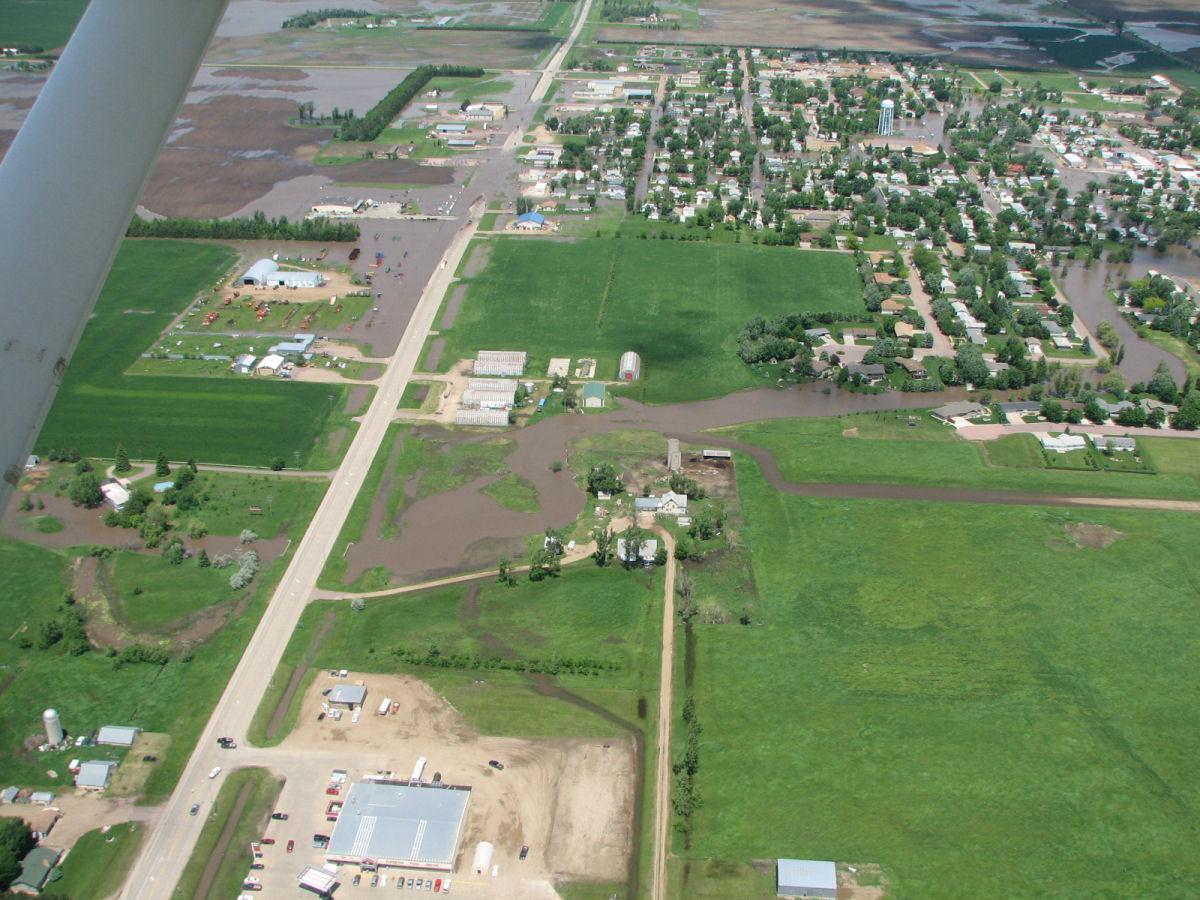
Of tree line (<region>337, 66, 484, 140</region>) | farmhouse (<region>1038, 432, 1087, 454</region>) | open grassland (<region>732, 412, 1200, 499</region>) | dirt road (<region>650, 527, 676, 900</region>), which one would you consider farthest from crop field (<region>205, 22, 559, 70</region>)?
dirt road (<region>650, 527, 676, 900</region>)

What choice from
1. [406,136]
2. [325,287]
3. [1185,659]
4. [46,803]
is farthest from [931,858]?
[406,136]

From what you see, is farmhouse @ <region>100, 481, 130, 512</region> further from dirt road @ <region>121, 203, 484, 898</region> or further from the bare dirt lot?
the bare dirt lot

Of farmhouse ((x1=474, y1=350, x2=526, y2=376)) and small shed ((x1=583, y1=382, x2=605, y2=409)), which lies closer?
small shed ((x1=583, y1=382, x2=605, y2=409))

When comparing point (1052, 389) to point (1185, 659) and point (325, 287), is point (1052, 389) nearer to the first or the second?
point (1185, 659)

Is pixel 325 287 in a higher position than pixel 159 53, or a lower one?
lower

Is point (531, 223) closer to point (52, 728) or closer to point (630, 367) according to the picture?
point (630, 367)

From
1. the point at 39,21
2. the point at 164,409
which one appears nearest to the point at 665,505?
the point at 164,409
